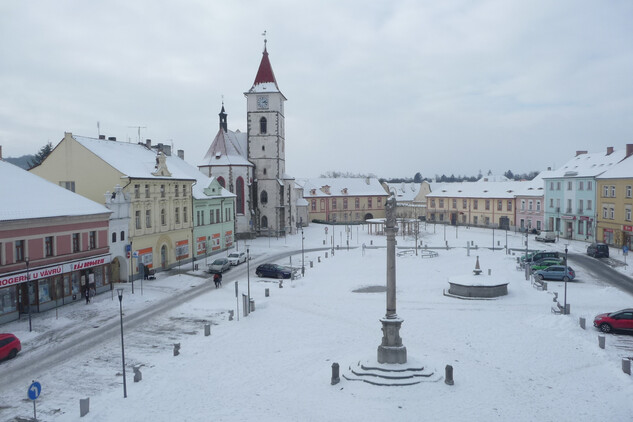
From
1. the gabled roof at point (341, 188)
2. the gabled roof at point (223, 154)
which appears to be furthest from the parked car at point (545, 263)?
the gabled roof at point (341, 188)

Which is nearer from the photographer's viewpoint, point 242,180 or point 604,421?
point 604,421

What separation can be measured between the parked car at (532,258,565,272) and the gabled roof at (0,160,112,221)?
108 ft

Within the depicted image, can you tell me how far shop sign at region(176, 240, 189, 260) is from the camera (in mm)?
45000

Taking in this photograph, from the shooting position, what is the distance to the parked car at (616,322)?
23.8 m

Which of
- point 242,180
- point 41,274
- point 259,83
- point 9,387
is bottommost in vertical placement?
point 9,387

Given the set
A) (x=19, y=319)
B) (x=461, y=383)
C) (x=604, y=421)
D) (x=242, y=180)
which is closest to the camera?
(x=604, y=421)

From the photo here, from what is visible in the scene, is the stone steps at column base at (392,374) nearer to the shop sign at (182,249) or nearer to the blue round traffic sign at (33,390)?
the blue round traffic sign at (33,390)

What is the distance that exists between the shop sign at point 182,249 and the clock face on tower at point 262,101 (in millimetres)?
26601

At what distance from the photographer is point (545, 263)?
40.5 metres

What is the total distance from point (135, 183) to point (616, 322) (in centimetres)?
3313

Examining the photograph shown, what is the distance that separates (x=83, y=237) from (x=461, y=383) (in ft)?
83.9

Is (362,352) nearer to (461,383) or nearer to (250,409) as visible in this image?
(461,383)

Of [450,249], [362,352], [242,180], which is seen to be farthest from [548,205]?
[362,352]

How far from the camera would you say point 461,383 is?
18172 millimetres
